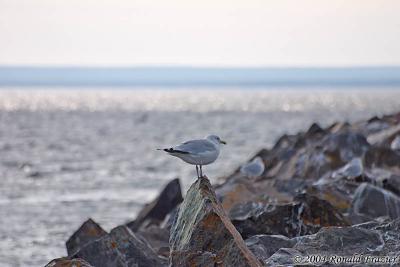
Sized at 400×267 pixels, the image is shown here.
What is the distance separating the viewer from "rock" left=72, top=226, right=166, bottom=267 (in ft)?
38.2

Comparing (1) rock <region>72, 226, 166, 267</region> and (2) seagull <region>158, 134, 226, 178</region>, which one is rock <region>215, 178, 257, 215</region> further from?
(2) seagull <region>158, 134, 226, 178</region>

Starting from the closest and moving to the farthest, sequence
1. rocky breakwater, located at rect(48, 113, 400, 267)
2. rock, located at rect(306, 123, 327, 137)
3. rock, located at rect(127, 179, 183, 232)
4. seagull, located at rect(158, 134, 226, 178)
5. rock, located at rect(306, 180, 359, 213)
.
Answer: rocky breakwater, located at rect(48, 113, 400, 267)
seagull, located at rect(158, 134, 226, 178)
rock, located at rect(306, 180, 359, 213)
rock, located at rect(127, 179, 183, 232)
rock, located at rect(306, 123, 327, 137)

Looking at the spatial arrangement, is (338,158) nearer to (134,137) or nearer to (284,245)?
(284,245)

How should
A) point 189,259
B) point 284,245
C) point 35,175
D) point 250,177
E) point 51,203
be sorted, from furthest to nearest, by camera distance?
point 35,175, point 51,203, point 250,177, point 284,245, point 189,259

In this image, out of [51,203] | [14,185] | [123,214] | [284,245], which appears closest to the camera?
[284,245]

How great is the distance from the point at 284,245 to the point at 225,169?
84.7ft

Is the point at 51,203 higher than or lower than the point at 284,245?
lower

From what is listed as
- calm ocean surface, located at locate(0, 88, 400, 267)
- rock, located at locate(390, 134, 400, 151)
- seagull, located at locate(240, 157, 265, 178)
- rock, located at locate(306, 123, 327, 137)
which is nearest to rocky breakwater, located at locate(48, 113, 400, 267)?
seagull, located at locate(240, 157, 265, 178)

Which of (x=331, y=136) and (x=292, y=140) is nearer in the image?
(x=331, y=136)

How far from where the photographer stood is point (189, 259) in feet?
31.4

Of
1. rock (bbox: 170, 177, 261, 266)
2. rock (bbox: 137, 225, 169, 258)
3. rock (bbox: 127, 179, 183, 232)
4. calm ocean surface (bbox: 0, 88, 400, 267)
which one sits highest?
rock (bbox: 170, 177, 261, 266)

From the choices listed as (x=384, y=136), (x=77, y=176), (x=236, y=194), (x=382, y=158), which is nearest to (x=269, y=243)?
(x=236, y=194)

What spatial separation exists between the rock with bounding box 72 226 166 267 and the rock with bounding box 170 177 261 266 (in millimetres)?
1377

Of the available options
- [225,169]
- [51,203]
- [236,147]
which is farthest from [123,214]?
[236,147]
